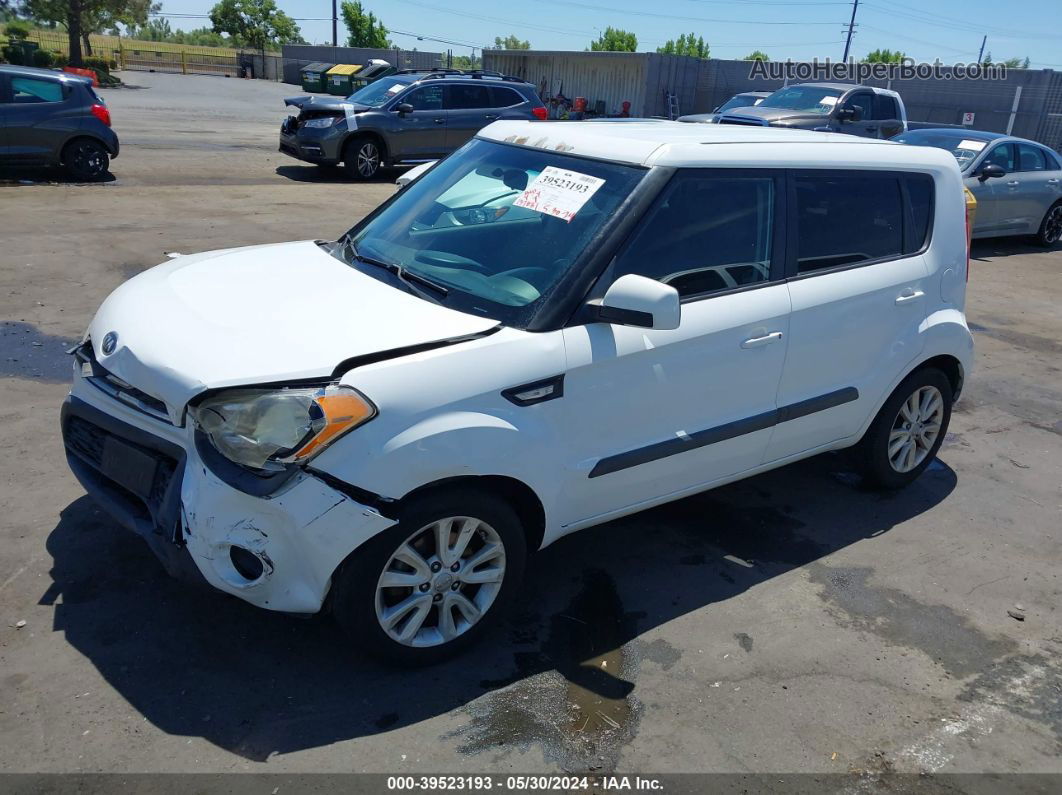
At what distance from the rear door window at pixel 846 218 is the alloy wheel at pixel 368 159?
40.7ft

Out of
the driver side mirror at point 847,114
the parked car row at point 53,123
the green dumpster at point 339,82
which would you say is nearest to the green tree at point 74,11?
the green dumpster at point 339,82

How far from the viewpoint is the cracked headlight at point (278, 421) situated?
2857mm

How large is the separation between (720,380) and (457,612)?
147 cm

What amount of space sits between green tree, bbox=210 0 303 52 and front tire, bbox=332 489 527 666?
8366 centimetres

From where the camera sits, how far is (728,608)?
153 inches

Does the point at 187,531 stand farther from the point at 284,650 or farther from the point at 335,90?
the point at 335,90

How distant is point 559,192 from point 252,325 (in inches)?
54.6

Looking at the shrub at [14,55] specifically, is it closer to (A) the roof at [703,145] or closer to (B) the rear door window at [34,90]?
Answer: (B) the rear door window at [34,90]

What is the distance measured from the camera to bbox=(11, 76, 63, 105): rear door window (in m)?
12.6

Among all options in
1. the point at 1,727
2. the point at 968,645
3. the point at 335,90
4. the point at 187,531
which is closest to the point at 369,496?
the point at 187,531

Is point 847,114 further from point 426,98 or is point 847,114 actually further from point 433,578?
point 433,578

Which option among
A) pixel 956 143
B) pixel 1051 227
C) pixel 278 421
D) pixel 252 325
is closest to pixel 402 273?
pixel 252 325

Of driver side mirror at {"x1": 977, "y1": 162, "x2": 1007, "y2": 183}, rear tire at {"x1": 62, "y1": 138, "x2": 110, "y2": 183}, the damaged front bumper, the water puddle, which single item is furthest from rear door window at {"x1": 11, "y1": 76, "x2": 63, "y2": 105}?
driver side mirror at {"x1": 977, "y1": 162, "x2": 1007, "y2": 183}

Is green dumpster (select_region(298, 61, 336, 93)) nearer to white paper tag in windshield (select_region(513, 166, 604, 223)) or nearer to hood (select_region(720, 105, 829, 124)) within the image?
hood (select_region(720, 105, 829, 124))
